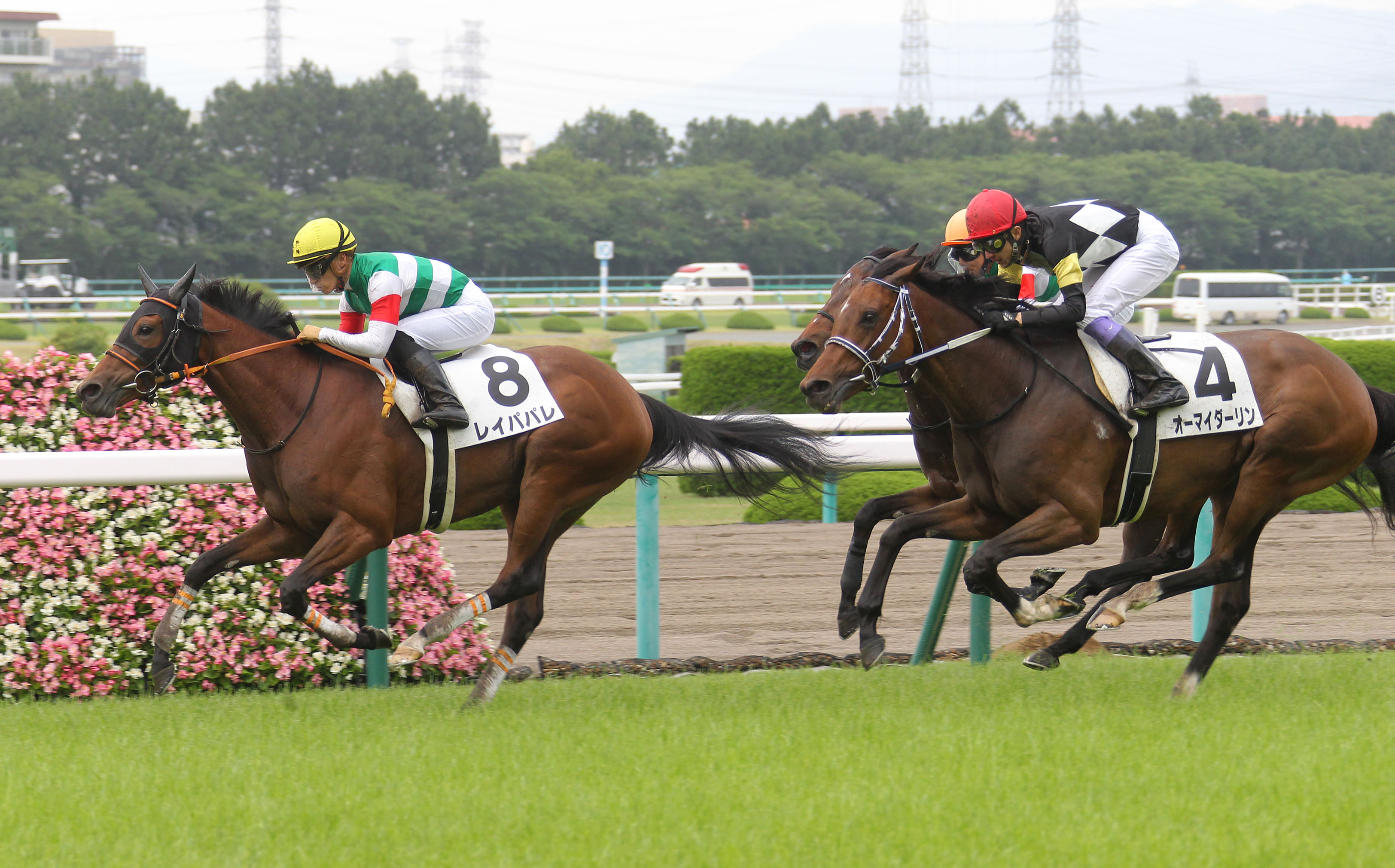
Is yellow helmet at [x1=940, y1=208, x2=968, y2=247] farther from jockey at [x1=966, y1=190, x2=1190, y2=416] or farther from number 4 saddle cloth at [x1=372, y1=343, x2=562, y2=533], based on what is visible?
number 4 saddle cloth at [x1=372, y1=343, x2=562, y2=533]

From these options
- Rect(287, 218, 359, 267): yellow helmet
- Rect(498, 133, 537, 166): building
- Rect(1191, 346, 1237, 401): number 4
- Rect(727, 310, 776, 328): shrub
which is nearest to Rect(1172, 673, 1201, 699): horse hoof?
Rect(1191, 346, 1237, 401): number 4

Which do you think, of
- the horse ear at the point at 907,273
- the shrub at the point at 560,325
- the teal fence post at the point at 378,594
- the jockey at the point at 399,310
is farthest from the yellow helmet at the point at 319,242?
the shrub at the point at 560,325

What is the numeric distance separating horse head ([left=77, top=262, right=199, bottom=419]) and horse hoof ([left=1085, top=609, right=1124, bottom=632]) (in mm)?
2858

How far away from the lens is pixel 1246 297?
3281cm

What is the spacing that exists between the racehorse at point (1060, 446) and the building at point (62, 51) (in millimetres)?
74269

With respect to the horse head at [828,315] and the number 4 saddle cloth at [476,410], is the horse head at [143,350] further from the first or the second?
the horse head at [828,315]

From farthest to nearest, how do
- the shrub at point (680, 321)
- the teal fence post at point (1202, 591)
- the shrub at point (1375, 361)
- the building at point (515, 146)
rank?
1. the building at point (515, 146)
2. the shrub at point (680, 321)
3. the shrub at point (1375, 361)
4. the teal fence post at point (1202, 591)

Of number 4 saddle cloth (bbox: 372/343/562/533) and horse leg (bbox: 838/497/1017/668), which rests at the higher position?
number 4 saddle cloth (bbox: 372/343/562/533)

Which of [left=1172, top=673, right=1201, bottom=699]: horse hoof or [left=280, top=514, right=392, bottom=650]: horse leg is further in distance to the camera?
[left=1172, top=673, right=1201, bottom=699]: horse hoof

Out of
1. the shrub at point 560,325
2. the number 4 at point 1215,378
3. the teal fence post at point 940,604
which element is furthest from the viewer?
the shrub at point 560,325

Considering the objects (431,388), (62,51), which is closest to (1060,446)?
(431,388)

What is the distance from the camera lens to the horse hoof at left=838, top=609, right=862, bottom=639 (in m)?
4.29

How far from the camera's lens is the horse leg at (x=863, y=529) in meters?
Answer: 4.31

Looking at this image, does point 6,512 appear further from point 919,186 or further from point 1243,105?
point 1243,105
